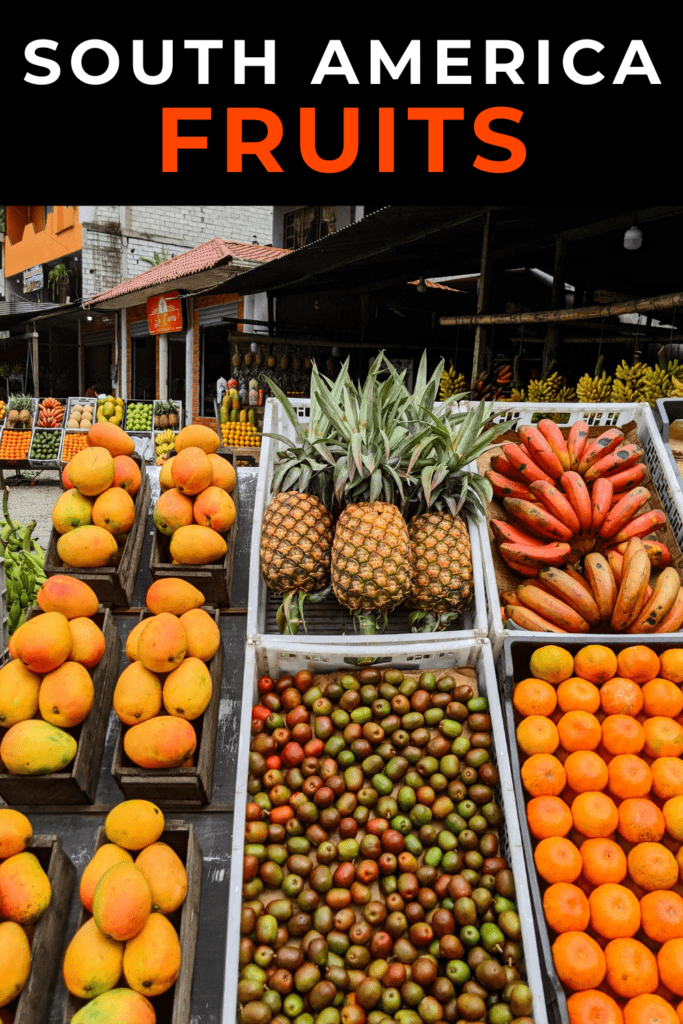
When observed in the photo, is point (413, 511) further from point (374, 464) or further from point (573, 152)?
point (573, 152)

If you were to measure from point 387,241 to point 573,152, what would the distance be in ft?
8.56

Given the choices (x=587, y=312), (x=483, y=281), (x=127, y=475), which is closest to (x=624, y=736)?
(x=127, y=475)

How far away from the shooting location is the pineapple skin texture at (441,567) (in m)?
2.39

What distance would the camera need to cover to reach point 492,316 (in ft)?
20.8

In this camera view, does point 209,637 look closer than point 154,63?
Yes

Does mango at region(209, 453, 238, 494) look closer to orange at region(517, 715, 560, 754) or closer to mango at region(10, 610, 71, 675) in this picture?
mango at region(10, 610, 71, 675)

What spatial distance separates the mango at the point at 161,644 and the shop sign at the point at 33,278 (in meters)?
23.2

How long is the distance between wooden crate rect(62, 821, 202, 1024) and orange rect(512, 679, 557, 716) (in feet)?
3.96

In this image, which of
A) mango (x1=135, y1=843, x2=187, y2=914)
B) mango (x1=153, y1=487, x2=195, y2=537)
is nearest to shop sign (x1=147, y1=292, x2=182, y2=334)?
mango (x1=153, y1=487, x2=195, y2=537)

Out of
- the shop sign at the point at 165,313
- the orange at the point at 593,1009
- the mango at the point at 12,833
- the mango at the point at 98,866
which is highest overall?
the shop sign at the point at 165,313

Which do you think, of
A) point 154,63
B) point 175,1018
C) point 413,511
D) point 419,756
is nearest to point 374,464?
point 413,511

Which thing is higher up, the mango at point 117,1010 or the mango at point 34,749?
the mango at point 34,749

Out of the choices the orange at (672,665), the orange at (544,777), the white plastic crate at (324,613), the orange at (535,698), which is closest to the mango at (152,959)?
the white plastic crate at (324,613)

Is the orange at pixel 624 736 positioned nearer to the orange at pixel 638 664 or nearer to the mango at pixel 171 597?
the orange at pixel 638 664
